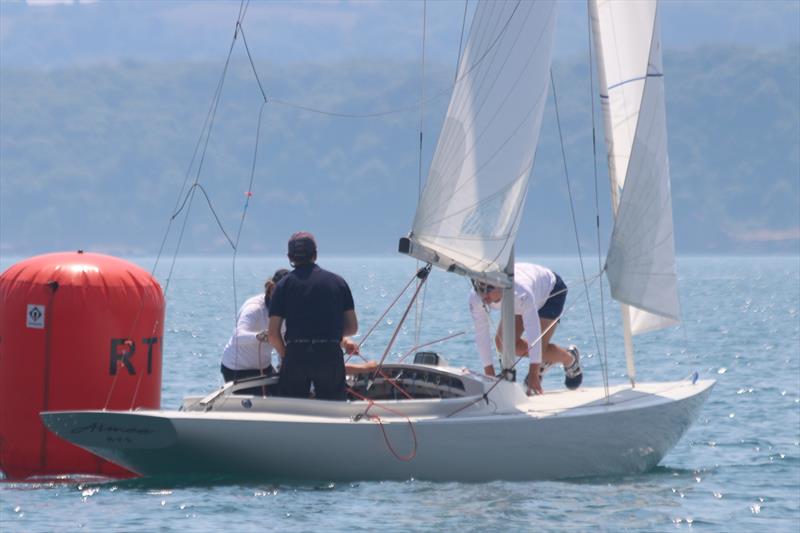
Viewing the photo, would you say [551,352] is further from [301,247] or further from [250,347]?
[301,247]

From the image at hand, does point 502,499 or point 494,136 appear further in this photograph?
point 494,136

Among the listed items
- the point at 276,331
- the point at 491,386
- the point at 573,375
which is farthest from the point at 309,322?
the point at 573,375

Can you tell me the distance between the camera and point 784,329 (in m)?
38.8

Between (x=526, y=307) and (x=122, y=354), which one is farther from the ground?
(x=526, y=307)

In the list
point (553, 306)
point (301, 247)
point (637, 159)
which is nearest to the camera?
point (301, 247)

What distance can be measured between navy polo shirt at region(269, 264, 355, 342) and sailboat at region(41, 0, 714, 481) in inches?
18.1

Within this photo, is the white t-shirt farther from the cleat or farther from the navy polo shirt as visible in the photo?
the cleat

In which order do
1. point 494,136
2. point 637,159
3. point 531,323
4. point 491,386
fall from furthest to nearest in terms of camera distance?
point 637,159 < point 531,323 < point 494,136 < point 491,386

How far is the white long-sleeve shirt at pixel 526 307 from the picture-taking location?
12992 mm

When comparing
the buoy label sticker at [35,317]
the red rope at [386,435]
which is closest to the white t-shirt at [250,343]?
the red rope at [386,435]

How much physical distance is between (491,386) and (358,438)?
45.3 inches

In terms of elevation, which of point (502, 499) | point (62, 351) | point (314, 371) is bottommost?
point (502, 499)

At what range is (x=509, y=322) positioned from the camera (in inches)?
499

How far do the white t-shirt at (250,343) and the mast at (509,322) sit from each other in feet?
5.53
